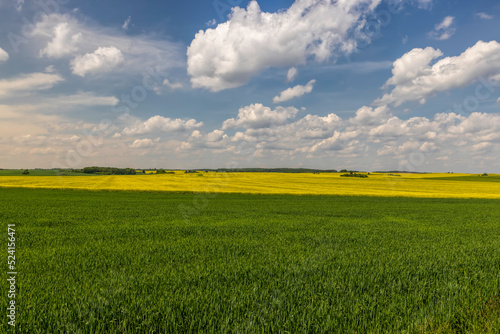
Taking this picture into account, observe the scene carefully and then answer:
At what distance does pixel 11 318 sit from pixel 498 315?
9414mm

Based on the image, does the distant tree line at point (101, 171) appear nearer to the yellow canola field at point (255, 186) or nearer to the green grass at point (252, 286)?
the yellow canola field at point (255, 186)

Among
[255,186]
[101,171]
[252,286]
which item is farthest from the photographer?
[101,171]

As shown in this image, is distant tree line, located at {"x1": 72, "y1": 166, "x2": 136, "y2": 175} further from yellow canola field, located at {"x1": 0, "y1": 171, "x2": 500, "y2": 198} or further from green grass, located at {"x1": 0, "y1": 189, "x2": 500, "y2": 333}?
green grass, located at {"x1": 0, "y1": 189, "x2": 500, "y2": 333}

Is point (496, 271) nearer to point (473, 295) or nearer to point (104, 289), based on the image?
point (473, 295)

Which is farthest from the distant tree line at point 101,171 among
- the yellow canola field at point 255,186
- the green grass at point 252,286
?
the green grass at point 252,286

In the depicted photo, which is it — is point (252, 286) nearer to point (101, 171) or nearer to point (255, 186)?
point (255, 186)

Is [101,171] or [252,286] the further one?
[101,171]

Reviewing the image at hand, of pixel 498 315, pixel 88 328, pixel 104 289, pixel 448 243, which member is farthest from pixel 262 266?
pixel 448 243

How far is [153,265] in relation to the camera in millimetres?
8375

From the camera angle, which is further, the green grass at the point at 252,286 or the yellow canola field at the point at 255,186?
the yellow canola field at the point at 255,186

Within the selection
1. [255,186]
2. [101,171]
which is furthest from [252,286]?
[101,171]

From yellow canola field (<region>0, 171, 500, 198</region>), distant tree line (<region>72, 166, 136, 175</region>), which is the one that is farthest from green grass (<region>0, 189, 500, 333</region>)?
distant tree line (<region>72, 166, 136, 175</region>)

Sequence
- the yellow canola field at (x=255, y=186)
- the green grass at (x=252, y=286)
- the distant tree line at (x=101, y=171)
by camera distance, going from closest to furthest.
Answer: the green grass at (x=252, y=286), the yellow canola field at (x=255, y=186), the distant tree line at (x=101, y=171)

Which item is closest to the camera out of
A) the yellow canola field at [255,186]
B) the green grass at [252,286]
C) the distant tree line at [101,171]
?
the green grass at [252,286]
